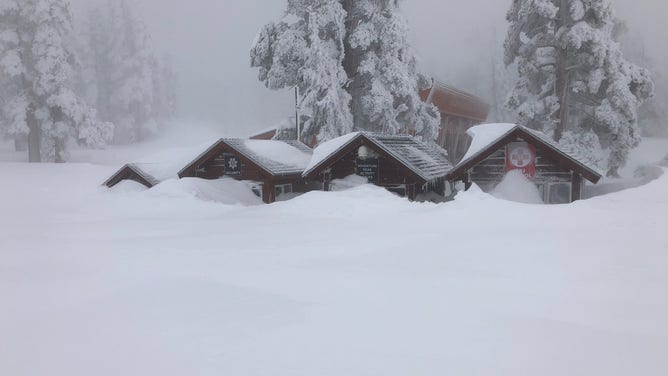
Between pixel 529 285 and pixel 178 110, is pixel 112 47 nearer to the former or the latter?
pixel 178 110

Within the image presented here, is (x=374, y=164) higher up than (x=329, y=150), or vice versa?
(x=329, y=150)

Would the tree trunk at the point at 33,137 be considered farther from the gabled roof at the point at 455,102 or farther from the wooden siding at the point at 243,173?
the gabled roof at the point at 455,102

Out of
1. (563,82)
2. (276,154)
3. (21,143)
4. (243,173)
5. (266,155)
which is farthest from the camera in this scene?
(21,143)

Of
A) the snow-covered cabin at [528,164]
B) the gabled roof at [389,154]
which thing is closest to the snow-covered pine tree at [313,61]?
the gabled roof at [389,154]

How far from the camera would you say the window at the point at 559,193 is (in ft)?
45.5

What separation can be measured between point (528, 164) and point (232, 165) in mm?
9696

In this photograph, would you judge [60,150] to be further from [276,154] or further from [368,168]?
[368,168]

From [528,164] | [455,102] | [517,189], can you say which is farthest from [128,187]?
[455,102]

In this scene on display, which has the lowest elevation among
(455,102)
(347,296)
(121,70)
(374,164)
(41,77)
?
(347,296)

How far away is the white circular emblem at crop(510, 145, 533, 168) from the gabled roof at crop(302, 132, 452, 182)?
243cm

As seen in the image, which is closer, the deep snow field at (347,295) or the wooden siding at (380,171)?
the deep snow field at (347,295)

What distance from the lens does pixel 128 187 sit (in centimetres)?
1848

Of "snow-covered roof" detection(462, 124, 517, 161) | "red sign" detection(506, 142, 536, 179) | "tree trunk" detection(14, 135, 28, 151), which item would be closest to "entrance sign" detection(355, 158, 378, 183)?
"snow-covered roof" detection(462, 124, 517, 161)

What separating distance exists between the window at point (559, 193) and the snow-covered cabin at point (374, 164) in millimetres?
3355
